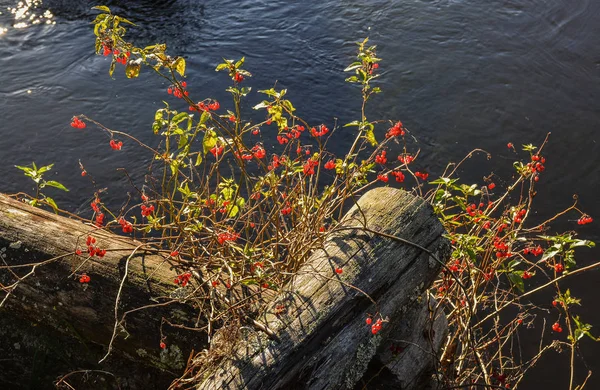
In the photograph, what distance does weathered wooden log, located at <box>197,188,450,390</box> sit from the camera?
8.32 ft

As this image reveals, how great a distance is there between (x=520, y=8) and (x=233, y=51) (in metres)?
3.43

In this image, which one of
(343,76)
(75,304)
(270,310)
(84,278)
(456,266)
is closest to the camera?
(270,310)

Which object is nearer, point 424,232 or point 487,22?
point 424,232

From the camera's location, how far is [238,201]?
3516mm

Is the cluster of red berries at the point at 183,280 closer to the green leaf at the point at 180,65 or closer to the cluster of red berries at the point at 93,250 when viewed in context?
the cluster of red berries at the point at 93,250

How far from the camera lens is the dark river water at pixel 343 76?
5.96m

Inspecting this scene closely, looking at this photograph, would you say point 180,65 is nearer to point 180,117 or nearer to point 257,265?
point 180,117

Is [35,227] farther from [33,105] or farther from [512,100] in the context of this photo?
[512,100]

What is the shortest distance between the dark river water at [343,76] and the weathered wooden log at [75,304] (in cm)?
238

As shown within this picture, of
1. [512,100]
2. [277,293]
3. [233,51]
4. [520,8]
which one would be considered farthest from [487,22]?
[277,293]

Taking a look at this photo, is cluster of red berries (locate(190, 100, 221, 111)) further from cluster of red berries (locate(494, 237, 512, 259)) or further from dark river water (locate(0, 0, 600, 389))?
dark river water (locate(0, 0, 600, 389))

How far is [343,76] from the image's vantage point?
22.6 ft

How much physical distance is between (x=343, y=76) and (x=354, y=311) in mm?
4512

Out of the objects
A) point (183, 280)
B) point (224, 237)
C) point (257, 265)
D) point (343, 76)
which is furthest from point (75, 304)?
point (343, 76)
